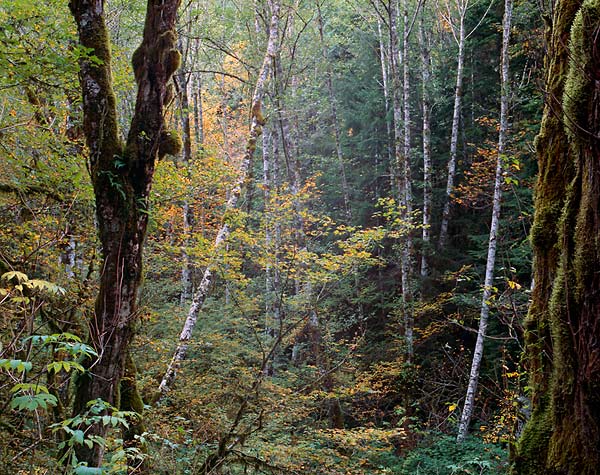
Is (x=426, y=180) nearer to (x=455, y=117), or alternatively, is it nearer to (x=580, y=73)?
(x=455, y=117)

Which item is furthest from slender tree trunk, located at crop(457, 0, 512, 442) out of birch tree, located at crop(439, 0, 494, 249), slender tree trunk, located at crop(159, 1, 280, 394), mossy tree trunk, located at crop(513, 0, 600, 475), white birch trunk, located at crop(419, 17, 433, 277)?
mossy tree trunk, located at crop(513, 0, 600, 475)

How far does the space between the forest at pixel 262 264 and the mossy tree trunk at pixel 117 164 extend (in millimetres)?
20

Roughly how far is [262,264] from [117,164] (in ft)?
15.4

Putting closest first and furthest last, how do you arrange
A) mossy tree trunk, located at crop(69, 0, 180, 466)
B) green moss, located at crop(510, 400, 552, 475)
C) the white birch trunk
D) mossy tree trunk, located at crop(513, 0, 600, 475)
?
mossy tree trunk, located at crop(513, 0, 600, 475), green moss, located at crop(510, 400, 552, 475), mossy tree trunk, located at crop(69, 0, 180, 466), the white birch trunk

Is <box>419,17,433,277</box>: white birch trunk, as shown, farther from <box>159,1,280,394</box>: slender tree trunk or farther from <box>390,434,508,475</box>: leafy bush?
<box>159,1,280,394</box>: slender tree trunk

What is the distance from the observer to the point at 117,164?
3.98 meters

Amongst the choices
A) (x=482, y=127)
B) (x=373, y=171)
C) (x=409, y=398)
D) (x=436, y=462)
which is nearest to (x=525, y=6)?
(x=482, y=127)

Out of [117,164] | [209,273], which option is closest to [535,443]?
[117,164]

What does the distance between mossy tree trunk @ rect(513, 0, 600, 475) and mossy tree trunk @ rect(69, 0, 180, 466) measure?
3431 millimetres

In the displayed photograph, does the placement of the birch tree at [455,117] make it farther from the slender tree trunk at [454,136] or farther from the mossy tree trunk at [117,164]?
the mossy tree trunk at [117,164]

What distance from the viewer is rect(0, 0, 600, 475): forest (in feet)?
7.96

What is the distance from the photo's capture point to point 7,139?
5.23 meters

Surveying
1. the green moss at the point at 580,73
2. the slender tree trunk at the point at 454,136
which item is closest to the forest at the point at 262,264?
the green moss at the point at 580,73

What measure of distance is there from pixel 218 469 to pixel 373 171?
1433cm
